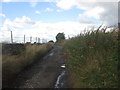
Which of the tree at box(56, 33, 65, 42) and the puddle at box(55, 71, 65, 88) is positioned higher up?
the tree at box(56, 33, 65, 42)

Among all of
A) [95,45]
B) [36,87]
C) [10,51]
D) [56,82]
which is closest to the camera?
[36,87]

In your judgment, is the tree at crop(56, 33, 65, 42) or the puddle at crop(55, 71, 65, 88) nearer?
the puddle at crop(55, 71, 65, 88)

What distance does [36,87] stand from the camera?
1134 centimetres

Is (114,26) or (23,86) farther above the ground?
(114,26)

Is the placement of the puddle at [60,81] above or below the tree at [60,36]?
below

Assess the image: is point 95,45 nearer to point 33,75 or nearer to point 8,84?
point 33,75

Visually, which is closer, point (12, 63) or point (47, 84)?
point (47, 84)

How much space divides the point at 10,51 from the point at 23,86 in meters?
8.30

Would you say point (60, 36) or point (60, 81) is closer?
point (60, 81)

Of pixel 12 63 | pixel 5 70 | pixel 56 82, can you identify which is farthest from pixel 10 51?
pixel 56 82

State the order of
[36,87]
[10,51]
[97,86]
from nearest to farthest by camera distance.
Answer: [97,86]
[36,87]
[10,51]

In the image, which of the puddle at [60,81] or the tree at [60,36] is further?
the tree at [60,36]

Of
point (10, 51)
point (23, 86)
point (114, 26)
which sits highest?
point (114, 26)

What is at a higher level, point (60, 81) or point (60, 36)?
point (60, 36)
